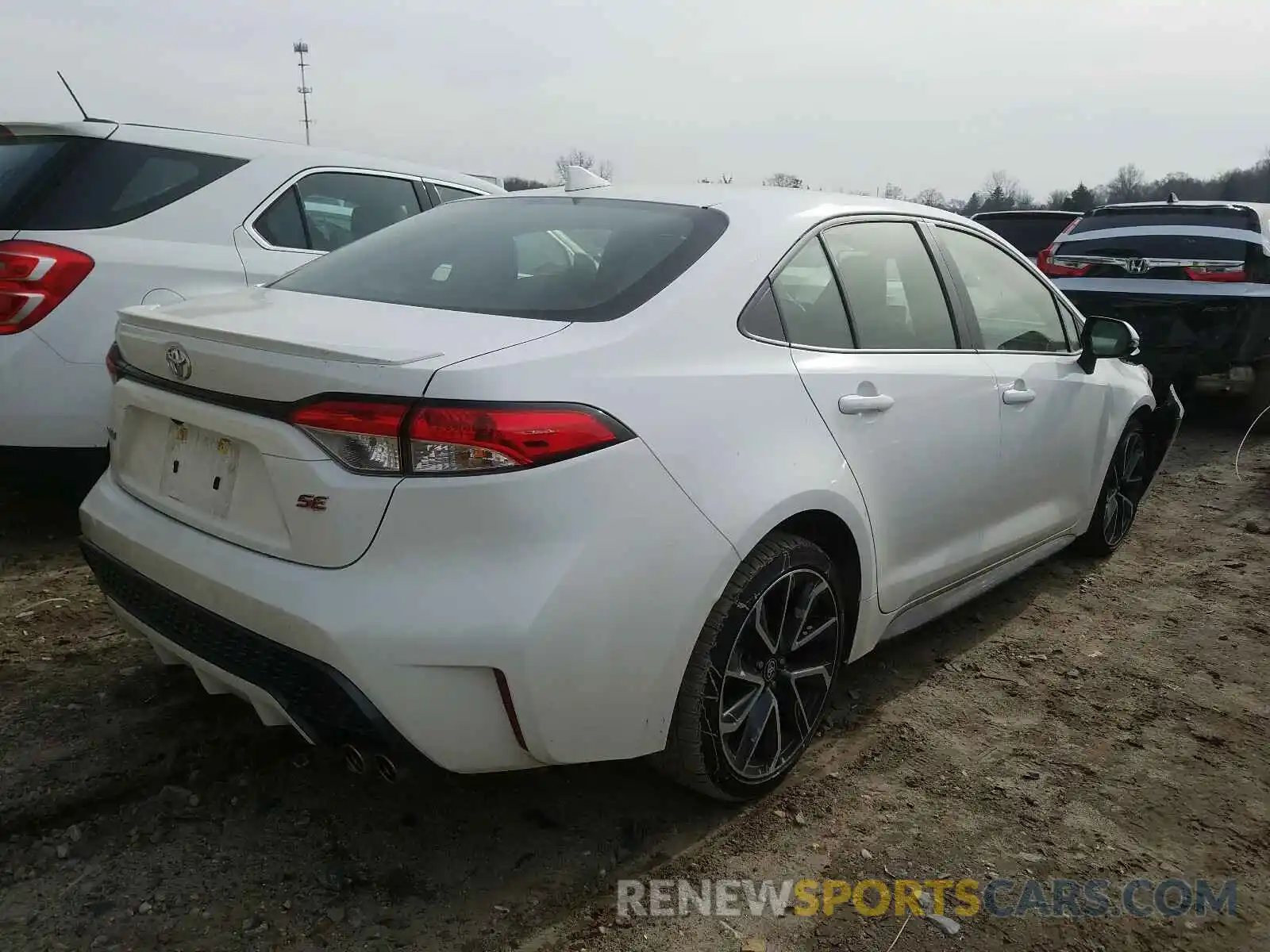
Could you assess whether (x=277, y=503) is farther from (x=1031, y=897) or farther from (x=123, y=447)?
(x=1031, y=897)

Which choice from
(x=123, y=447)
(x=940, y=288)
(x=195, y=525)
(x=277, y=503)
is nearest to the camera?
(x=277, y=503)

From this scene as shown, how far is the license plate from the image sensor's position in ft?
6.96

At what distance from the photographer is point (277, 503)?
6.56 ft

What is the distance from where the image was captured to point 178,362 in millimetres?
2201

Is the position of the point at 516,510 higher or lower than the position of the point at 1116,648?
Result: higher

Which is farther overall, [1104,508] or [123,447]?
[1104,508]

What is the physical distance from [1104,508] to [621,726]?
311 cm

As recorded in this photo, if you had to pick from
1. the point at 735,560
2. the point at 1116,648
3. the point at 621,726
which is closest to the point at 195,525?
the point at 621,726

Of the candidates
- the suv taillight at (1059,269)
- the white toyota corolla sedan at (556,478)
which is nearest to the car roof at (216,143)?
the white toyota corolla sedan at (556,478)

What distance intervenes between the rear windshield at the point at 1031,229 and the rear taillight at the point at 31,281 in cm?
1044

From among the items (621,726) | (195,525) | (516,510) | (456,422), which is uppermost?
(456,422)

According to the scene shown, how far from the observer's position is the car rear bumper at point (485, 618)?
188 centimetres

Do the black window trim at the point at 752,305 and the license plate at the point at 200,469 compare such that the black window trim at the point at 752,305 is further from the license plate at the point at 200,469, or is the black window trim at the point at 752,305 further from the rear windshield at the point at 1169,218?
the rear windshield at the point at 1169,218

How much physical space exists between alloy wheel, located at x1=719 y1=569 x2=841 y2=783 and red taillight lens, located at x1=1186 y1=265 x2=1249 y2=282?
559cm
